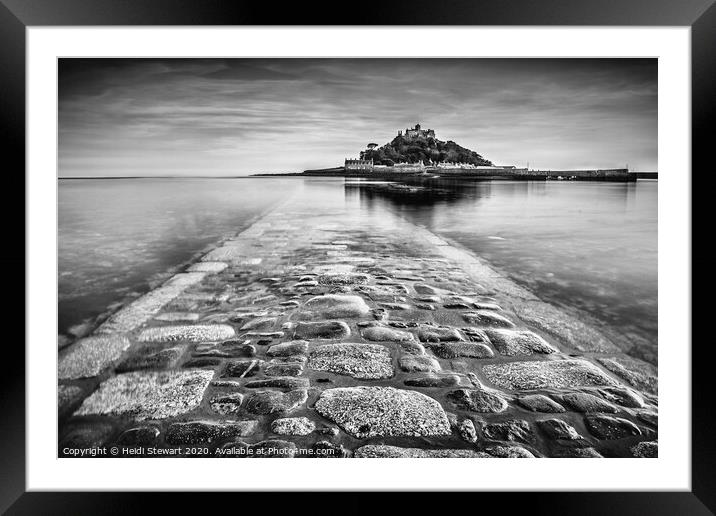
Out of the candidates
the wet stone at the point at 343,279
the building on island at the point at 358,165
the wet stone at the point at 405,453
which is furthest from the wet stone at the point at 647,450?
the building on island at the point at 358,165

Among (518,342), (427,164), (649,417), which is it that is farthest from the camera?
(427,164)

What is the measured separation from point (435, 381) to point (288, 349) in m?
0.69

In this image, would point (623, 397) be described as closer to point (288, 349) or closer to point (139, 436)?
point (288, 349)

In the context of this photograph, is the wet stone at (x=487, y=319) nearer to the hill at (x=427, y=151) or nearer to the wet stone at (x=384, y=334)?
the wet stone at (x=384, y=334)

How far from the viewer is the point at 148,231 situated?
19.5 ft

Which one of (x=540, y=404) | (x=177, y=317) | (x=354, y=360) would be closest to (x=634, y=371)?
(x=540, y=404)

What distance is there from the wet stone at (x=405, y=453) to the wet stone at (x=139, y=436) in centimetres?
73

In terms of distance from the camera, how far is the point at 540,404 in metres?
1.83

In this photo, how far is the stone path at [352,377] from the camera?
5.50 feet

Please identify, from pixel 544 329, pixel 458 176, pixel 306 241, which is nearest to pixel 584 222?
pixel 458 176

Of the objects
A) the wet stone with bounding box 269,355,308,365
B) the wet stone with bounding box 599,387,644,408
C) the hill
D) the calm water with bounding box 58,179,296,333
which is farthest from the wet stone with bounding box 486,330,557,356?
the hill

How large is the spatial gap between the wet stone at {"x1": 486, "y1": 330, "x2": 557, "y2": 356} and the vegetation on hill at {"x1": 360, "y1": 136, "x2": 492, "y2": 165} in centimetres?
370
